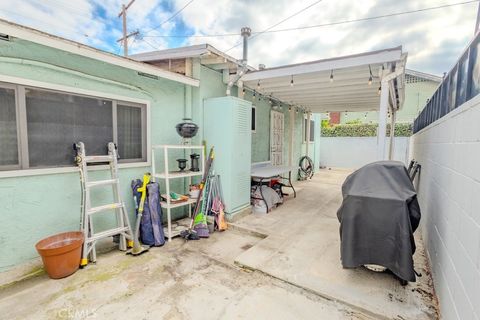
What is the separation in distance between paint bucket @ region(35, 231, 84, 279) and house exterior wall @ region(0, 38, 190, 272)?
0.77 ft

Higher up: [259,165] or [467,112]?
[467,112]

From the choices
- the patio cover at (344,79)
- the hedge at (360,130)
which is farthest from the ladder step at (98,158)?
the hedge at (360,130)

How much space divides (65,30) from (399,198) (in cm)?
1223

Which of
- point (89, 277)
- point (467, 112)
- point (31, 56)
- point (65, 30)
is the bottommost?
point (89, 277)

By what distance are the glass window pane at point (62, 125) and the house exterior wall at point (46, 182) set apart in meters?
0.17

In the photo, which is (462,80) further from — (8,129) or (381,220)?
(8,129)

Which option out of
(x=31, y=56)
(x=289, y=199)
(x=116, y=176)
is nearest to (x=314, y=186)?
(x=289, y=199)

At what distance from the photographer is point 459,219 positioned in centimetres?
156

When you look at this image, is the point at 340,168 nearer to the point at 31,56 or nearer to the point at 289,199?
the point at 289,199

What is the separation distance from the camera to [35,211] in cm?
269

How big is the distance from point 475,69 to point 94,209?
3923 mm

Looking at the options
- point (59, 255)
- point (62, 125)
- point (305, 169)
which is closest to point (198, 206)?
point (59, 255)

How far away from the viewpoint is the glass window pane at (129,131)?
346cm

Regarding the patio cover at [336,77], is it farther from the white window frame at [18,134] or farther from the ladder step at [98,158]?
the white window frame at [18,134]
